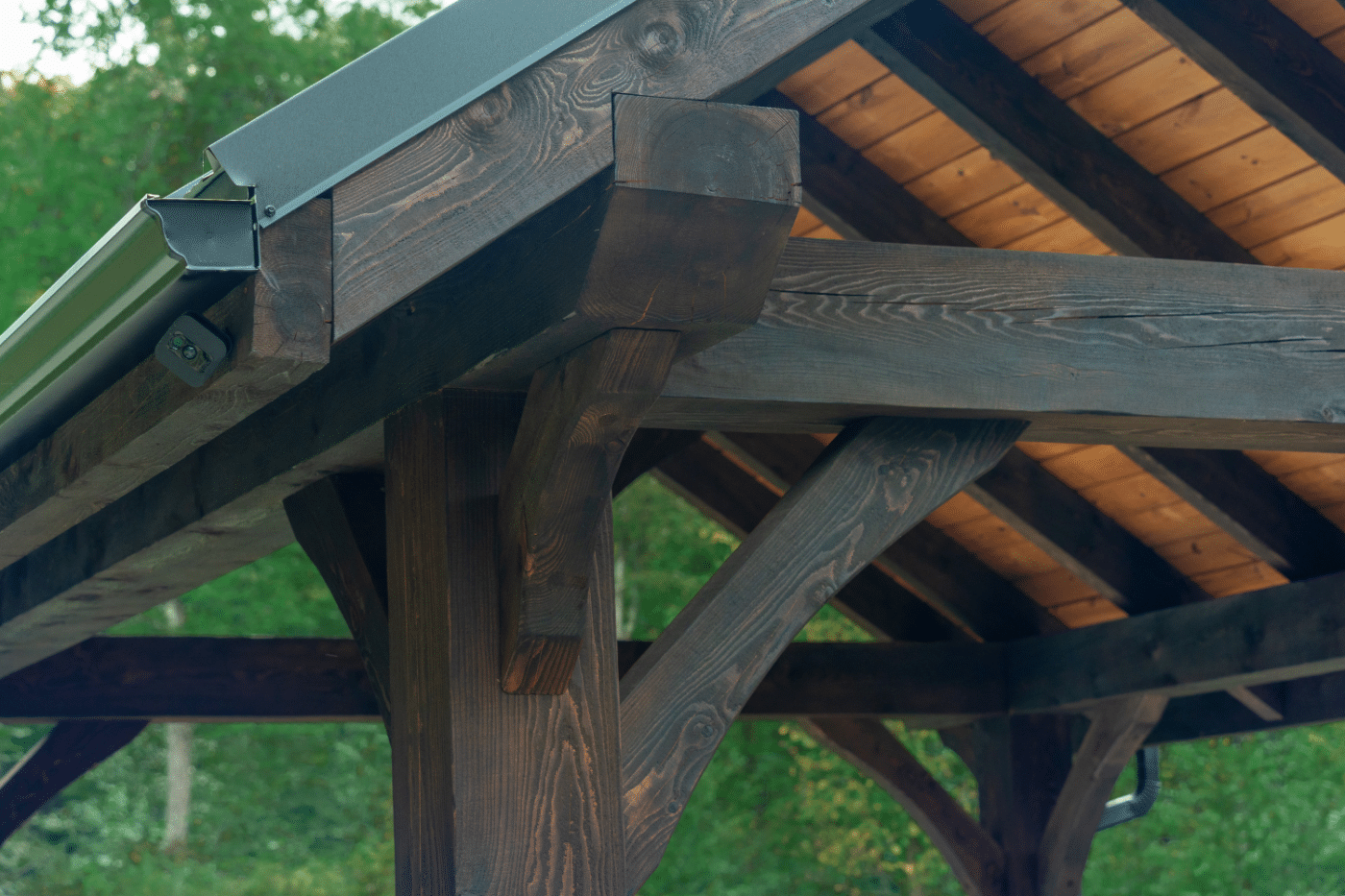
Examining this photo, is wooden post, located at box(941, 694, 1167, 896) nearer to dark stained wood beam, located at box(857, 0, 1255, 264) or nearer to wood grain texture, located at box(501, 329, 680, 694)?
dark stained wood beam, located at box(857, 0, 1255, 264)

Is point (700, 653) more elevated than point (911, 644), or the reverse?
point (911, 644)

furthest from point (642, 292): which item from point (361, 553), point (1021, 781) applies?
point (1021, 781)

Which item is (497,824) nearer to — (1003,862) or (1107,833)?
(1003,862)

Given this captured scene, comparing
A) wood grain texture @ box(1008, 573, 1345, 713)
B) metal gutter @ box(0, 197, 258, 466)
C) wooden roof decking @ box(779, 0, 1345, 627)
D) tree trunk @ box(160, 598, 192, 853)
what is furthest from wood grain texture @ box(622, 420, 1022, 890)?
tree trunk @ box(160, 598, 192, 853)

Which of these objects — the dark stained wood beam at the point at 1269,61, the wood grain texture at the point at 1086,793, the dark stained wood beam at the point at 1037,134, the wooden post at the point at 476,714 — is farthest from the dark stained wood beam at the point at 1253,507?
the wooden post at the point at 476,714

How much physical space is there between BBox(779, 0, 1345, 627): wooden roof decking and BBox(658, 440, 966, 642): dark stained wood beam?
140cm

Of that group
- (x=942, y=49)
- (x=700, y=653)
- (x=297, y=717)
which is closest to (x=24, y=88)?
(x=297, y=717)

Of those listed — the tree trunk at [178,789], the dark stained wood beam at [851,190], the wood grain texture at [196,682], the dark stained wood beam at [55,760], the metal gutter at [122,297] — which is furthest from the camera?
the tree trunk at [178,789]

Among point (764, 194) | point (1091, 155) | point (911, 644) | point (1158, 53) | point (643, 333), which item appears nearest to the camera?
point (764, 194)

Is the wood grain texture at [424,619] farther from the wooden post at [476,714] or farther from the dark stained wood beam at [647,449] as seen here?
the dark stained wood beam at [647,449]

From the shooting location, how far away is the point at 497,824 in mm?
1900

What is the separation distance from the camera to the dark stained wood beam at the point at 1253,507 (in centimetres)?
393

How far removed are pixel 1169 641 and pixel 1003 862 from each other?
3.64 feet

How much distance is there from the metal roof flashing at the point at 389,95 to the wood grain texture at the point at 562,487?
1.11 ft
